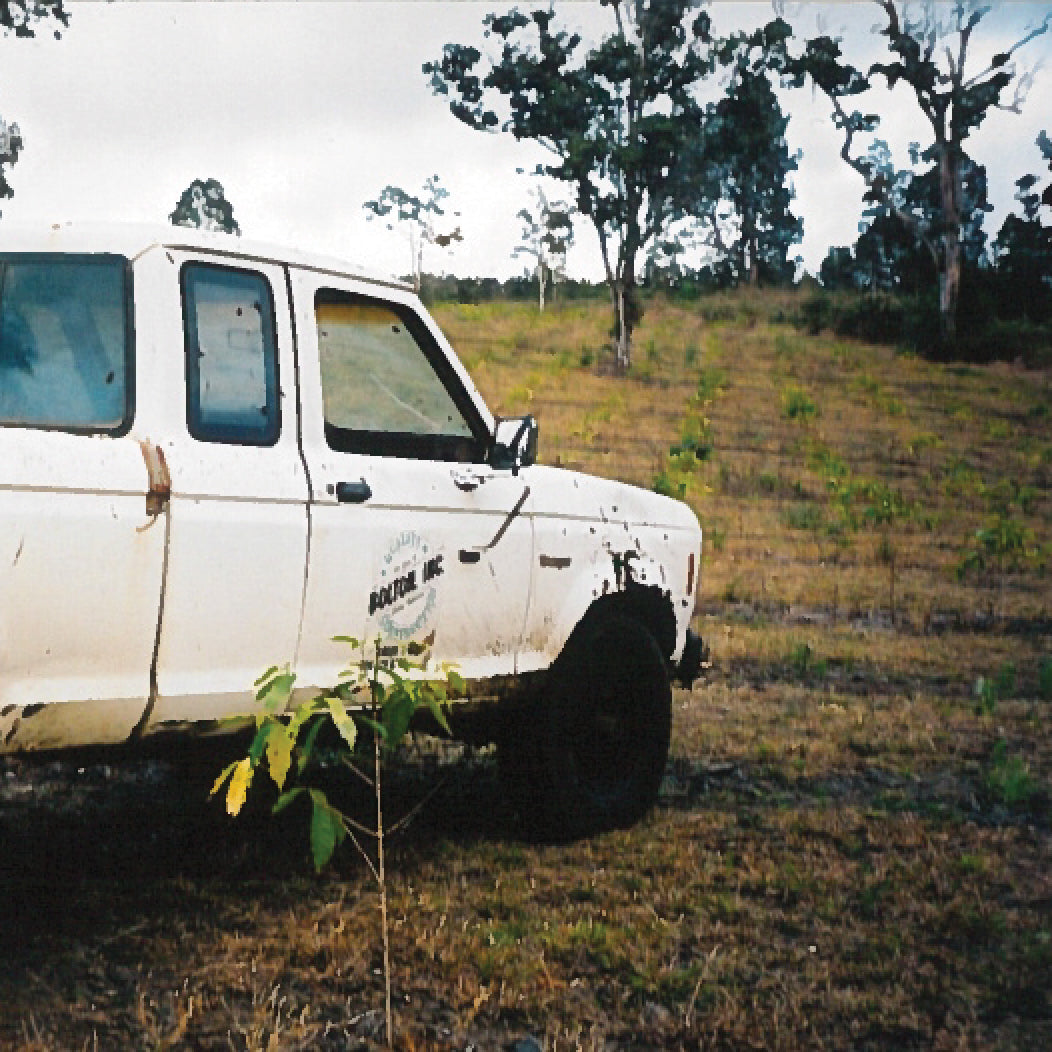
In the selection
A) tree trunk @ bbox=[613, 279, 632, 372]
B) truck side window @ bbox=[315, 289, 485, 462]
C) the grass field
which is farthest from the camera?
tree trunk @ bbox=[613, 279, 632, 372]

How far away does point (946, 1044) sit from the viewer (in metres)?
3.34

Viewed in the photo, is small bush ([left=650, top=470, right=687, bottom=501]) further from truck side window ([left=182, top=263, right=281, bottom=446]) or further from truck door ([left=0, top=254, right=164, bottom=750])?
truck door ([left=0, top=254, right=164, bottom=750])

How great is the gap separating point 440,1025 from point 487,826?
6.18ft

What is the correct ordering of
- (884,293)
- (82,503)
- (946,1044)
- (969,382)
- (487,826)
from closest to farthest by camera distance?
(82,503)
(946,1044)
(487,826)
(969,382)
(884,293)

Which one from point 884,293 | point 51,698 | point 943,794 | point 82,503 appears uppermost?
point 884,293

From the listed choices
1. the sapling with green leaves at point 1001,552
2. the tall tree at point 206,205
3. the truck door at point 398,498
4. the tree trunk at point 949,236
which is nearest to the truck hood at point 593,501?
the truck door at point 398,498

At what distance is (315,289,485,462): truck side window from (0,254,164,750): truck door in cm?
81

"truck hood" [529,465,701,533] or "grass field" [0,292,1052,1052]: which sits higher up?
"truck hood" [529,465,701,533]

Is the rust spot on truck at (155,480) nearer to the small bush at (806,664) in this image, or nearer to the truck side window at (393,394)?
the truck side window at (393,394)

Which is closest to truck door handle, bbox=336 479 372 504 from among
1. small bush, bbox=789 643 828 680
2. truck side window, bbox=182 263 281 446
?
truck side window, bbox=182 263 281 446

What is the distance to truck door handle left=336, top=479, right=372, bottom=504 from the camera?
3.83m

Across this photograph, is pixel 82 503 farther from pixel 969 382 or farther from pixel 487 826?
pixel 969 382

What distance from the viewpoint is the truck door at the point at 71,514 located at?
3.04m

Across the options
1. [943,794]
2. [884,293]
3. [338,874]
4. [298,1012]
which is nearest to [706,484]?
[943,794]
